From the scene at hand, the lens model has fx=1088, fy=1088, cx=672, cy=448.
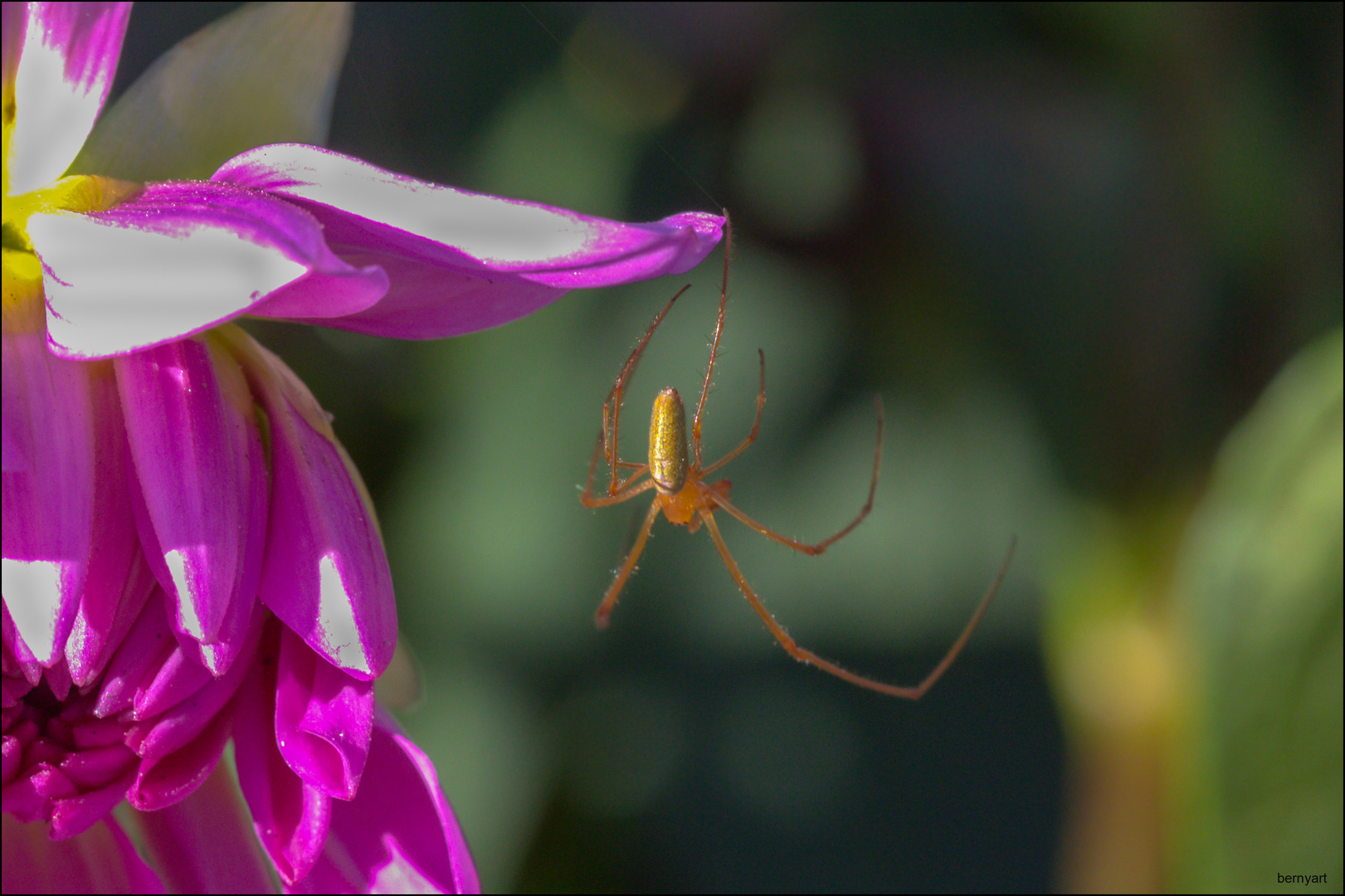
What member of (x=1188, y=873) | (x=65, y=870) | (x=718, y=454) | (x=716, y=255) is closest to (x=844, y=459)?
(x=718, y=454)

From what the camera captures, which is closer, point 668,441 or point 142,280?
point 142,280

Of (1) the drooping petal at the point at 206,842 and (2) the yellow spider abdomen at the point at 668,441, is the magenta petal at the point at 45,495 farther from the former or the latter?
(2) the yellow spider abdomen at the point at 668,441

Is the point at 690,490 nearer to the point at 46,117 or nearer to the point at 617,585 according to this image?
the point at 617,585

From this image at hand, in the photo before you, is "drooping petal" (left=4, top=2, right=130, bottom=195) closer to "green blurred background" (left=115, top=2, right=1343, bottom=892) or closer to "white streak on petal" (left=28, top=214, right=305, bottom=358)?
"white streak on petal" (left=28, top=214, right=305, bottom=358)

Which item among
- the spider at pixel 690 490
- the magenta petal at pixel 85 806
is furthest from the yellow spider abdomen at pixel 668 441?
the magenta petal at pixel 85 806

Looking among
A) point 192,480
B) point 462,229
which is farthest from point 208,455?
point 462,229
